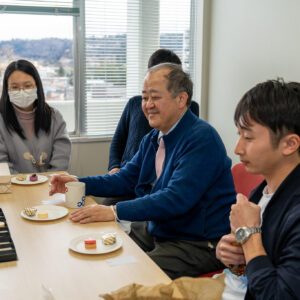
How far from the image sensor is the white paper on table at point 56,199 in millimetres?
1830

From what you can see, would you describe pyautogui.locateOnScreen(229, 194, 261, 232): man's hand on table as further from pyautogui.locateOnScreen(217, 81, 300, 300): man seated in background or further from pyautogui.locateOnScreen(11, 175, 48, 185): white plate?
pyautogui.locateOnScreen(11, 175, 48, 185): white plate

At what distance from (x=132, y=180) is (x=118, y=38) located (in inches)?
74.3

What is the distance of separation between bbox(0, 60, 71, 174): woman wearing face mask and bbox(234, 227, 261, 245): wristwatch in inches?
71.0

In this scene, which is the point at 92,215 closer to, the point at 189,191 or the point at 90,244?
the point at 90,244

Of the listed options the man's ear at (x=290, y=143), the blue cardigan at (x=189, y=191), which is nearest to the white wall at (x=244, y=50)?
the blue cardigan at (x=189, y=191)

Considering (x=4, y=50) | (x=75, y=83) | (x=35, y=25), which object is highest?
(x=35, y=25)

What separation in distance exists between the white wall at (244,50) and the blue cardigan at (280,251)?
1.84 metres

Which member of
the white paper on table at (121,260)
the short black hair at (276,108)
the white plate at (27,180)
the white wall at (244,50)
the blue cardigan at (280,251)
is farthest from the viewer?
the white wall at (244,50)

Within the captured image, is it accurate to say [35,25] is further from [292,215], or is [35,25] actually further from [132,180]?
[292,215]

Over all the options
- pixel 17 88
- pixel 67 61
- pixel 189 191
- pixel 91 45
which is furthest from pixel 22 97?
→ pixel 189 191

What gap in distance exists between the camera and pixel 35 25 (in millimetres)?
3398

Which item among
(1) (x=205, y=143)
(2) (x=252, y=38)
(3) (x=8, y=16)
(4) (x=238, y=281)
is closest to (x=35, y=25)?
(3) (x=8, y=16)

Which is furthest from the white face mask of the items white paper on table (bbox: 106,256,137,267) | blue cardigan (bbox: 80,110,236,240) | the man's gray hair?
white paper on table (bbox: 106,256,137,267)

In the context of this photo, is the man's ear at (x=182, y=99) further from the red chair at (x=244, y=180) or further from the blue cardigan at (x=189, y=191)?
the red chair at (x=244, y=180)
